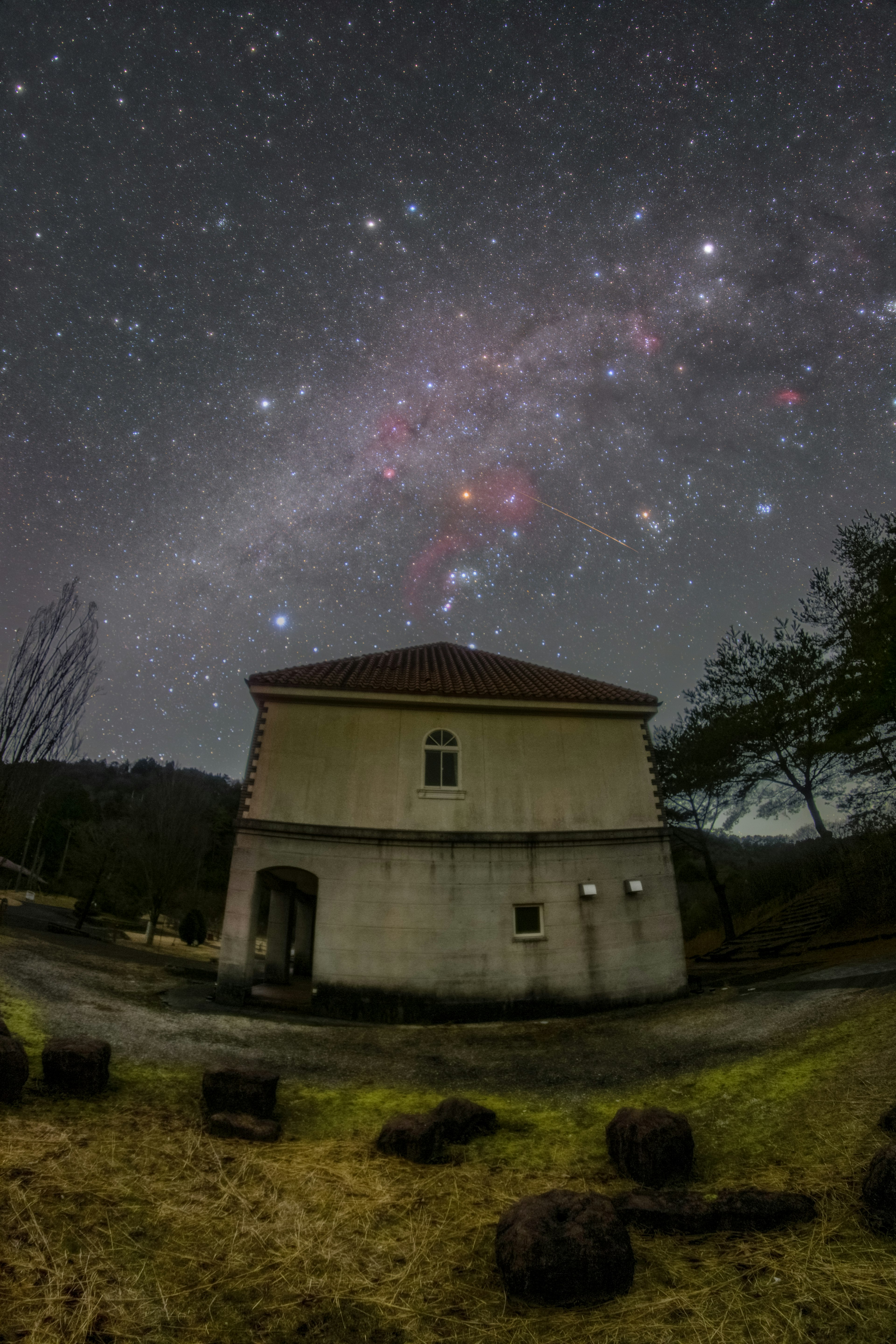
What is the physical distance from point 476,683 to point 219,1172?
12607mm

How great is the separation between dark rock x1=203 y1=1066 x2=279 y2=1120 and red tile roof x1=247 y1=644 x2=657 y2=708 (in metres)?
9.91

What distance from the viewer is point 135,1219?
3627 mm

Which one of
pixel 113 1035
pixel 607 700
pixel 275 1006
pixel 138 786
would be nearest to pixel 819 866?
pixel 607 700

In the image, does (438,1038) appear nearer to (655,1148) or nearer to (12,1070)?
(655,1148)

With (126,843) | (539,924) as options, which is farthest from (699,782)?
(126,843)

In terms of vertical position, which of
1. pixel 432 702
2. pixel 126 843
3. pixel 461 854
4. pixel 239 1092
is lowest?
pixel 239 1092

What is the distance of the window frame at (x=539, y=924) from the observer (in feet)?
45.2

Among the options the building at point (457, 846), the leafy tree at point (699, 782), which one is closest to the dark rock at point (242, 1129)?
the building at point (457, 846)

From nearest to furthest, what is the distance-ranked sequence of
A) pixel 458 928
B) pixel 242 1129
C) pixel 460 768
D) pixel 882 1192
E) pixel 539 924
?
1. pixel 882 1192
2. pixel 242 1129
3. pixel 458 928
4. pixel 539 924
5. pixel 460 768

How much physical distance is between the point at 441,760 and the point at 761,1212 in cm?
1172

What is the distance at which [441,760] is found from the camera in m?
15.1

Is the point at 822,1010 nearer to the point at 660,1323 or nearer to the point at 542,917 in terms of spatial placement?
the point at 542,917

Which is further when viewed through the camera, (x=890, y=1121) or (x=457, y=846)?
(x=457, y=846)

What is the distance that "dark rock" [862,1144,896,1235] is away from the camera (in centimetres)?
343
